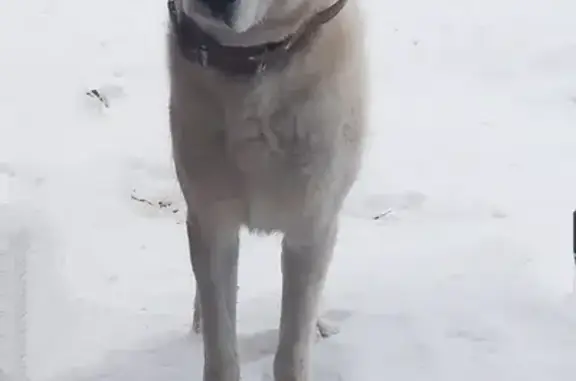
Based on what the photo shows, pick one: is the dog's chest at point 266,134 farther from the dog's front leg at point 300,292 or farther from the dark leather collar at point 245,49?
the dog's front leg at point 300,292

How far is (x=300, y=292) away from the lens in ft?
7.20

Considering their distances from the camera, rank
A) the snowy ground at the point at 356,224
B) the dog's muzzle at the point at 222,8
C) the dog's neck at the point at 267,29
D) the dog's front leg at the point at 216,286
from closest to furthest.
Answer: the dog's muzzle at the point at 222,8 < the dog's neck at the point at 267,29 < the dog's front leg at the point at 216,286 < the snowy ground at the point at 356,224

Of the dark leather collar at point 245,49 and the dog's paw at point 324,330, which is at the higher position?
the dark leather collar at point 245,49

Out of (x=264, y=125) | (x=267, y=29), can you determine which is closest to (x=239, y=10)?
(x=267, y=29)

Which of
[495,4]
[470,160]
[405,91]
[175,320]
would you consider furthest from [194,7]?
[495,4]

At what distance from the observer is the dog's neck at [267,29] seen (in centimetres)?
180

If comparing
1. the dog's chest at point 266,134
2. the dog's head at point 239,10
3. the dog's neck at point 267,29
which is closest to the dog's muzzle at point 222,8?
the dog's head at point 239,10

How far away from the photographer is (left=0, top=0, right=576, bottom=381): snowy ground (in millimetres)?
2502

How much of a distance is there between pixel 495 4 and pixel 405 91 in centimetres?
124

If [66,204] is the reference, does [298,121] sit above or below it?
above

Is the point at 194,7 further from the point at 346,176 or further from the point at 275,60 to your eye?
the point at 346,176

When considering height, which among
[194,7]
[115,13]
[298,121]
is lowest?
[115,13]

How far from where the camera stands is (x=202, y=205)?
203 centimetres

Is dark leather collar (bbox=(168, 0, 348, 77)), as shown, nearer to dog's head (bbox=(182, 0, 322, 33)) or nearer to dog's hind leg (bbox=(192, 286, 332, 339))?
dog's head (bbox=(182, 0, 322, 33))
